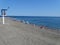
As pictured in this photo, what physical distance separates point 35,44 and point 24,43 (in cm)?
88

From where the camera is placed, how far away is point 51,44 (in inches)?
533

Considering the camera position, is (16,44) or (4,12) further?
(4,12)

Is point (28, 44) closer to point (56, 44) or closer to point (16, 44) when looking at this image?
point (16, 44)

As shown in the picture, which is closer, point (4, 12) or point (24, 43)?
point (24, 43)

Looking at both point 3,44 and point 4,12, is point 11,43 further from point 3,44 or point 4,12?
point 4,12

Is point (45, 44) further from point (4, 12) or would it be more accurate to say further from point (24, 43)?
point (4, 12)

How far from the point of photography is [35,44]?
1332cm

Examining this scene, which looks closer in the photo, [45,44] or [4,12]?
[45,44]

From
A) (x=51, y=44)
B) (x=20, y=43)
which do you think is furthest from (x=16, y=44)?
(x=51, y=44)

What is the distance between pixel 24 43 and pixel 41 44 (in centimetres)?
131

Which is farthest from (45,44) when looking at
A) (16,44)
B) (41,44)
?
(16,44)

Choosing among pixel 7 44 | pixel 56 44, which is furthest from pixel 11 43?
pixel 56 44

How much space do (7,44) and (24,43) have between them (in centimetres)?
131

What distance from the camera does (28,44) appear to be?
13.2m
